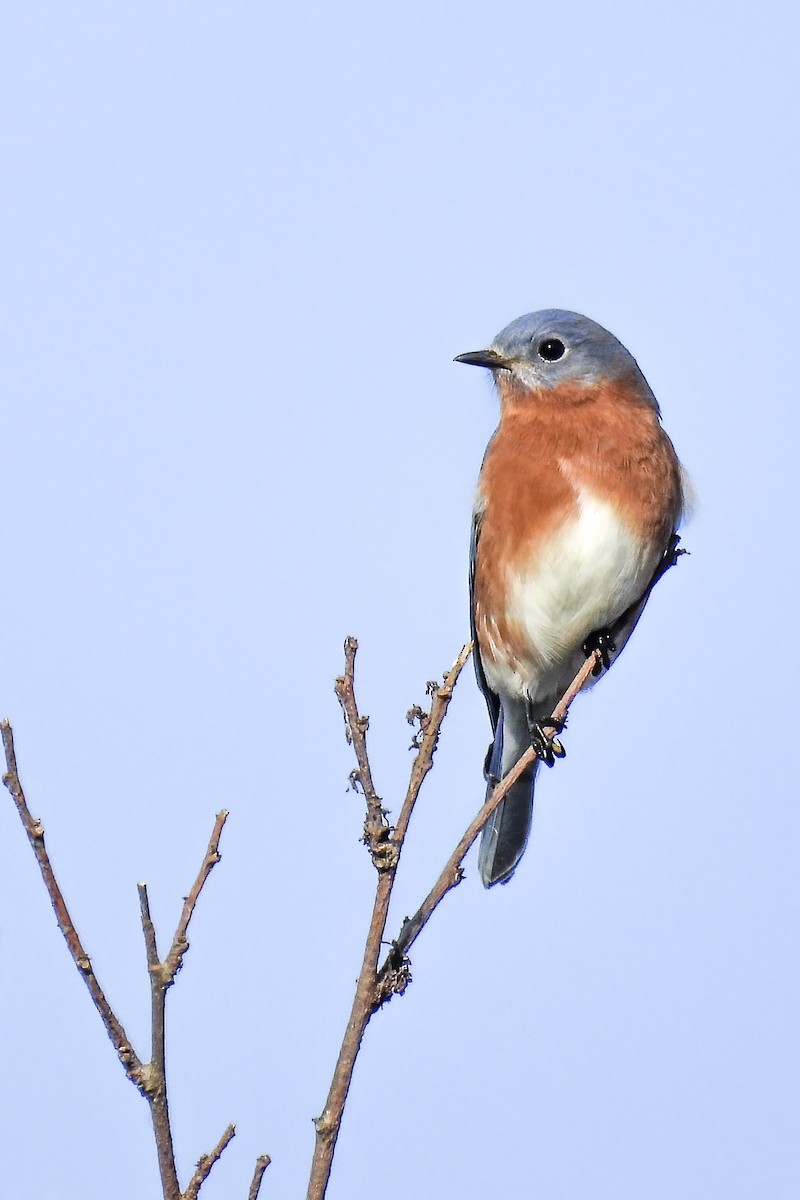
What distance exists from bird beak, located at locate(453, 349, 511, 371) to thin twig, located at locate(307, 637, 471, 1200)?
3112 mm

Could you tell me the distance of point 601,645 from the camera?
24.4 ft

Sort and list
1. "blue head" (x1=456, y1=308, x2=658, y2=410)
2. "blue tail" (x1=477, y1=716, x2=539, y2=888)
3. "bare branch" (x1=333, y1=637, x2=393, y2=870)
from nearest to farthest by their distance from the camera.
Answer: "bare branch" (x1=333, y1=637, x2=393, y2=870), "blue head" (x1=456, y1=308, x2=658, y2=410), "blue tail" (x1=477, y1=716, x2=539, y2=888)

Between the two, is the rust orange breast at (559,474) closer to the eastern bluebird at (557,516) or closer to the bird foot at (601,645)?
the eastern bluebird at (557,516)

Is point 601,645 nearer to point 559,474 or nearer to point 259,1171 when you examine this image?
point 559,474

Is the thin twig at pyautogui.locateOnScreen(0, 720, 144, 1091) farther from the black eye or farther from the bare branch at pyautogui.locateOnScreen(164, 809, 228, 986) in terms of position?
the black eye

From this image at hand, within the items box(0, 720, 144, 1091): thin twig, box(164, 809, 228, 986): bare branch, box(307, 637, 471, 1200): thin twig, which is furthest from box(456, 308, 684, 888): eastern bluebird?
box(0, 720, 144, 1091): thin twig

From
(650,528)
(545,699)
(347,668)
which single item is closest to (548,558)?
(650,528)

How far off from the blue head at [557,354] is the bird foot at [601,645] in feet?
4.17

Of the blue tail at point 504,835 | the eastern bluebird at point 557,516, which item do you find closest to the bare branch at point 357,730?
the eastern bluebird at point 557,516

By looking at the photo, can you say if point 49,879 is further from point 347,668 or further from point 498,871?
point 498,871

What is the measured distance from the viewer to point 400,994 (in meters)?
4.16

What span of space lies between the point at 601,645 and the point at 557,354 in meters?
1.57

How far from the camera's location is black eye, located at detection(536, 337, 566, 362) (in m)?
7.43

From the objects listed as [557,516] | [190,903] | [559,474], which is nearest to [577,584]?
[557,516]
